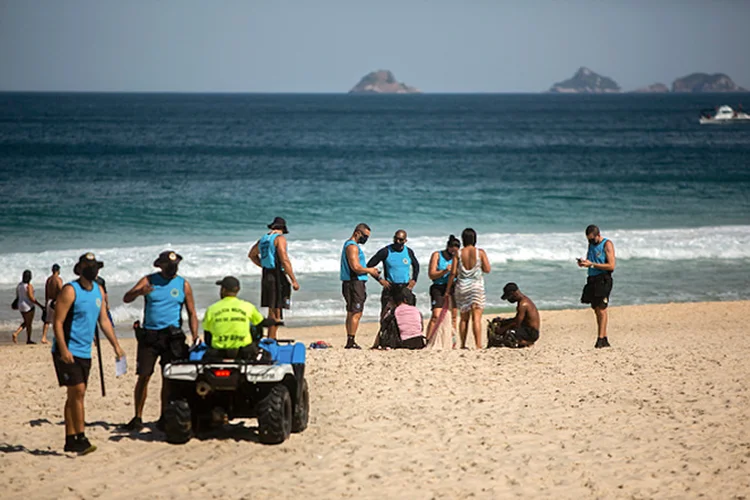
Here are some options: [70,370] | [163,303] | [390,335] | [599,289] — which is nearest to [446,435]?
[163,303]

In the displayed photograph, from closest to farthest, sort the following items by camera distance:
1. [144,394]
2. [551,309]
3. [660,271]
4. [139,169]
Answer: [144,394], [551,309], [660,271], [139,169]

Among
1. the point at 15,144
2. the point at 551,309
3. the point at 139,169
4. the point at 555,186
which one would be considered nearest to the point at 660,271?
the point at 551,309

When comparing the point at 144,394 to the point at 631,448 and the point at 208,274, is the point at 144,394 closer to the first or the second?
the point at 631,448

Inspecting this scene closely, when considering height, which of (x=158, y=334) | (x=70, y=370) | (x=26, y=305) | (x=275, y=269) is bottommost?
(x=26, y=305)

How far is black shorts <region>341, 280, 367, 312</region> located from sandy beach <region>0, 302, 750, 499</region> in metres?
0.89

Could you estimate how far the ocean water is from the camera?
19.7m

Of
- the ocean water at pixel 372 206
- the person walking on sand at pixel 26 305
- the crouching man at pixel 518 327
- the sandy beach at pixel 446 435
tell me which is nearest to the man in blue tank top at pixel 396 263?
the sandy beach at pixel 446 435

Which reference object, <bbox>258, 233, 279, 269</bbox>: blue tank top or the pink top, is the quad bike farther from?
the pink top

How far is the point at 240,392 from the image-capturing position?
24.0 feet

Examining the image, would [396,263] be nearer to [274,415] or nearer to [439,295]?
[439,295]

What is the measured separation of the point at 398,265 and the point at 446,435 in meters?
3.89

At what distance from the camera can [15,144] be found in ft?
196

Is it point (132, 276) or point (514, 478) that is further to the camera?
point (132, 276)

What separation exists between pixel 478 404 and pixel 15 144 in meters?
57.4
